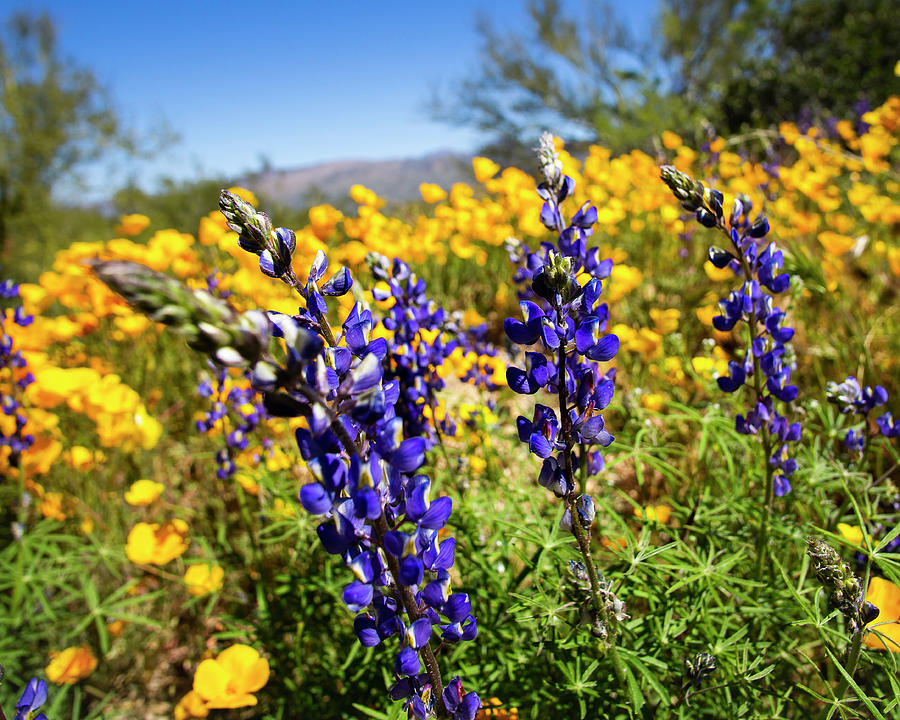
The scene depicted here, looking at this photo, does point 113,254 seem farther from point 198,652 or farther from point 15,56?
point 15,56

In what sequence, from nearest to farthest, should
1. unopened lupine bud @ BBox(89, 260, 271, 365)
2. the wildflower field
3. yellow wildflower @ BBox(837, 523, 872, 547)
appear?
unopened lupine bud @ BBox(89, 260, 271, 365), the wildflower field, yellow wildflower @ BBox(837, 523, 872, 547)

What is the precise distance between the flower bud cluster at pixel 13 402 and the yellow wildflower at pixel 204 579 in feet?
3.44

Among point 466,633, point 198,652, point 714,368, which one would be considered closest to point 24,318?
point 198,652

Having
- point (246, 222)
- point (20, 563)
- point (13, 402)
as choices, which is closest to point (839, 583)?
point (246, 222)

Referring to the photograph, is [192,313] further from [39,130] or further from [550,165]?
[39,130]

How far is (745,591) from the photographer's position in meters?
1.85

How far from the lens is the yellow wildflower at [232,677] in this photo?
67.4 inches

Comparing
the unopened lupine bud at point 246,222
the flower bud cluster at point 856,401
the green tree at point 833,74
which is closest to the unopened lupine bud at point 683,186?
the flower bud cluster at point 856,401

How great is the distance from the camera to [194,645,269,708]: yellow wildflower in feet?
5.61

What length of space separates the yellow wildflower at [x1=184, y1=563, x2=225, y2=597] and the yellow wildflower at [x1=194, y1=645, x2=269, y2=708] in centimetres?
41

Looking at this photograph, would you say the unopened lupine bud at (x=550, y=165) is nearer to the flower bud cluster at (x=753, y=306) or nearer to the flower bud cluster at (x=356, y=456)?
the flower bud cluster at (x=753, y=306)

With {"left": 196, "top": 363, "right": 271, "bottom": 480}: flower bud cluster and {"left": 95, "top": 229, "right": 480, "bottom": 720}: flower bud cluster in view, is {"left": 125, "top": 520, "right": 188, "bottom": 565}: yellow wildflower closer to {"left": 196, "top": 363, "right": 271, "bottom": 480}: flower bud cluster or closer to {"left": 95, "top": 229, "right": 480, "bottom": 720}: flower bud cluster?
{"left": 196, "top": 363, "right": 271, "bottom": 480}: flower bud cluster

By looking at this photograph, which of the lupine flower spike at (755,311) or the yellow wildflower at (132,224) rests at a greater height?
the yellow wildflower at (132,224)

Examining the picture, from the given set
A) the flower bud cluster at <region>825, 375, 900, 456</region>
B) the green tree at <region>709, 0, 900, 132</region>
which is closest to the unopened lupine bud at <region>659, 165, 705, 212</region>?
the flower bud cluster at <region>825, 375, 900, 456</region>
